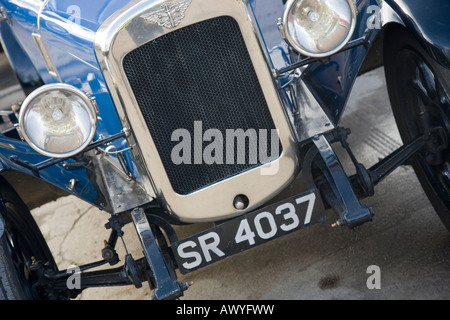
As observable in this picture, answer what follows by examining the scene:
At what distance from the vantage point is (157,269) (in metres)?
2.27

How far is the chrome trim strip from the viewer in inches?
84.8

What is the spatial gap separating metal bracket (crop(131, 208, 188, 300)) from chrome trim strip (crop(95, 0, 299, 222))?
0.13m

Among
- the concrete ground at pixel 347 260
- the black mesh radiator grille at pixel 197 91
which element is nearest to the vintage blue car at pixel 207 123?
the black mesh radiator grille at pixel 197 91

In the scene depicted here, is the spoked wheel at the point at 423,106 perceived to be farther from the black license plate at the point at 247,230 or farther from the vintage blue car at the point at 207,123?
the black license plate at the point at 247,230

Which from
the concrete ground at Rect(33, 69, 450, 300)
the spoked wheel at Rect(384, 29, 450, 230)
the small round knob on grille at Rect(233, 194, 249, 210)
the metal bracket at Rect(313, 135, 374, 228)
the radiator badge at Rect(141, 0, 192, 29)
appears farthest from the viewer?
the concrete ground at Rect(33, 69, 450, 300)

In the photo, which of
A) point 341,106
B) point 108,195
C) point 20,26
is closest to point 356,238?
point 341,106

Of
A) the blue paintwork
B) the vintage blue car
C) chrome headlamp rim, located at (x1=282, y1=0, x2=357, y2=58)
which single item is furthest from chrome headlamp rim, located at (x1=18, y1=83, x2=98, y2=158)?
chrome headlamp rim, located at (x1=282, y1=0, x2=357, y2=58)

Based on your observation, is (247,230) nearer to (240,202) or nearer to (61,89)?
(240,202)

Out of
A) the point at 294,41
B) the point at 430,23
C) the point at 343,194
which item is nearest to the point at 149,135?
the point at 294,41

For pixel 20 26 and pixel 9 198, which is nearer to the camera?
pixel 9 198

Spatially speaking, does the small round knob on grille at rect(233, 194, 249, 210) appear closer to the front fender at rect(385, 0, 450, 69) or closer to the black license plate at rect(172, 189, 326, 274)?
the black license plate at rect(172, 189, 326, 274)
